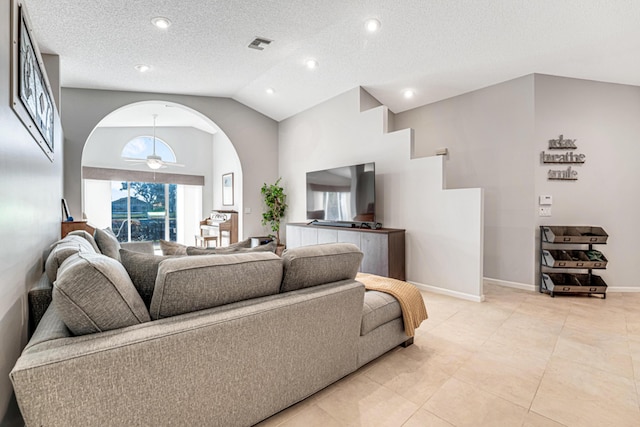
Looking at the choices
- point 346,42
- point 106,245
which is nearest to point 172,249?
point 106,245

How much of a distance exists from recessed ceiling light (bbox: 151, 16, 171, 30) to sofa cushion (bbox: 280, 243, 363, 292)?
2845mm

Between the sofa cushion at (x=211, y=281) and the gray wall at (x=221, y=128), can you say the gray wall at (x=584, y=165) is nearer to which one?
the sofa cushion at (x=211, y=281)

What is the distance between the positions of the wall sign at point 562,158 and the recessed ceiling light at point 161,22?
15.3 feet

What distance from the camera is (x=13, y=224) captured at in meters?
1.28

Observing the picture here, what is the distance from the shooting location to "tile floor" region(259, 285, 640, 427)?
5.14ft

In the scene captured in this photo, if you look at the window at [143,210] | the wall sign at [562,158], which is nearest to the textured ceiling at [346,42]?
the wall sign at [562,158]

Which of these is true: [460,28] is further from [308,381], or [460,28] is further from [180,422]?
[180,422]

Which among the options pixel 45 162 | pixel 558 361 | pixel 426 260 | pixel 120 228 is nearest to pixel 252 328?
pixel 45 162

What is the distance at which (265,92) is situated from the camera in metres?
5.31

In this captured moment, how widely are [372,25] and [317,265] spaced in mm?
2860

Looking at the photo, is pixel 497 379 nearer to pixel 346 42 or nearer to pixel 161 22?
pixel 346 42

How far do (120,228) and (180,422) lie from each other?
7511 mm

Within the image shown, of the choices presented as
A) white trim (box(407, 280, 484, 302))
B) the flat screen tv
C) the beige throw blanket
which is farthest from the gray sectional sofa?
the flat screen tv

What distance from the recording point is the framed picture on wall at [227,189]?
24.0ft
